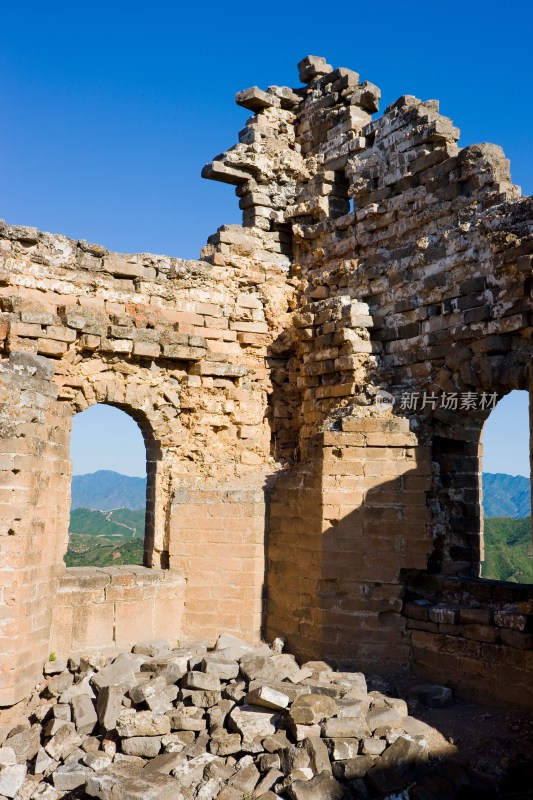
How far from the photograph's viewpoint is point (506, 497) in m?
38.4

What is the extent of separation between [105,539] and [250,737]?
23.9m

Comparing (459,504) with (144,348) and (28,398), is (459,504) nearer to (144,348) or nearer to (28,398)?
(144,348)

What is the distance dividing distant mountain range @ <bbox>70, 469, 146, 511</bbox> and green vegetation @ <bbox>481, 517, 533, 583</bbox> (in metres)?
34.3

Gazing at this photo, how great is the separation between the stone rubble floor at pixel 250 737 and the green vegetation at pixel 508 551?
16.0 metres

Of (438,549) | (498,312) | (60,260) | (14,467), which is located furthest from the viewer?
(60,260)

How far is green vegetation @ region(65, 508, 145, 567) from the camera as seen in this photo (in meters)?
23.1

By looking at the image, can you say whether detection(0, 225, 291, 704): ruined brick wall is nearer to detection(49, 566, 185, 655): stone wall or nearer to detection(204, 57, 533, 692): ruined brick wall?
detection(49, 566, 185, 655): stone wall

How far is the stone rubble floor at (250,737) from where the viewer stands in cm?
600

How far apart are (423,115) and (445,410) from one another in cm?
364

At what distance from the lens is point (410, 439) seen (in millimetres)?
8352

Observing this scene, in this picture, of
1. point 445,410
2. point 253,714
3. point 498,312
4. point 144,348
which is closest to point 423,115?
point 498,312

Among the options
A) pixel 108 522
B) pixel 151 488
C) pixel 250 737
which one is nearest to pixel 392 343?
pixel 151 488

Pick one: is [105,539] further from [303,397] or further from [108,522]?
[303,397]

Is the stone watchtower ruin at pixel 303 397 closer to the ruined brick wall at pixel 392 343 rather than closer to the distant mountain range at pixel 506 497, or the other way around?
the ruined brick wall at pixel 392 343
